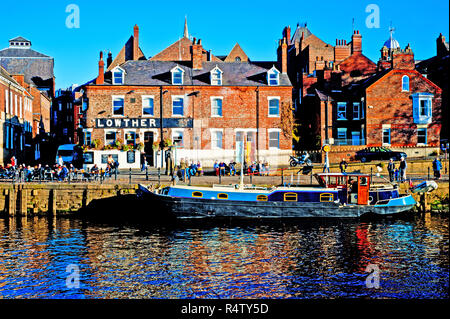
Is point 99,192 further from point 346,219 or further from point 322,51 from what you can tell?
point 322,51

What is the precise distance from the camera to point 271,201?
Answer: 2883 cm

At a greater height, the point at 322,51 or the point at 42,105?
the point at 322,51

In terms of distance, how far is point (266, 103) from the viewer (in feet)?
155

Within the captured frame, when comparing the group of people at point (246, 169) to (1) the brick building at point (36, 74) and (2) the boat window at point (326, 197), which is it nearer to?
(2) the boat window at point (326, 197)

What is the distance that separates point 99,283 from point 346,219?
710 inches

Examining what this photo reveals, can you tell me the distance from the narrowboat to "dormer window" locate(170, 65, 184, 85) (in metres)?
19.7

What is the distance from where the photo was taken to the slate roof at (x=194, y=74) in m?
47.1

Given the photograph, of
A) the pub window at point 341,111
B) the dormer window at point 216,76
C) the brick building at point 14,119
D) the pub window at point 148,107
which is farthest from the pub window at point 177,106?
the pub window at point 341,111

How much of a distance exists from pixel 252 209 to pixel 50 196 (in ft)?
46.7

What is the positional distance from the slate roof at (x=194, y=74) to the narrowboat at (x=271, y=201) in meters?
20.0

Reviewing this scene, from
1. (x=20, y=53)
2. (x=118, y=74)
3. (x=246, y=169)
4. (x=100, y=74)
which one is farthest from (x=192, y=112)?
(x=20, y=53)

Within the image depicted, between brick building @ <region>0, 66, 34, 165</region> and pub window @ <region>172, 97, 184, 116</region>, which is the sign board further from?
brick building @ <region>0, 66, 34, 165</region>

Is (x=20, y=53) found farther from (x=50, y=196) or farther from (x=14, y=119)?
(x=50, y=196)
